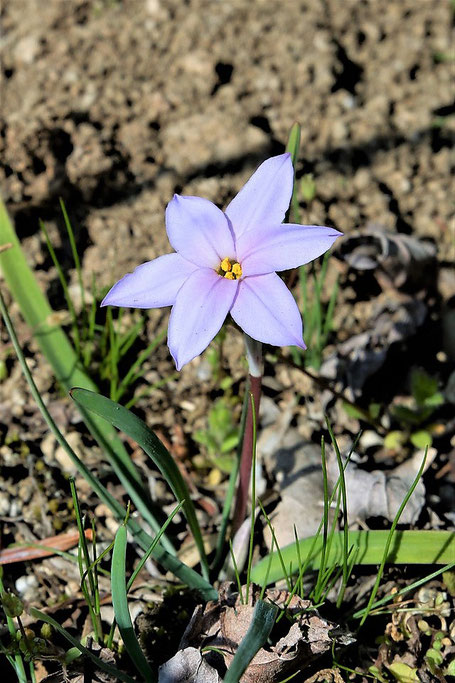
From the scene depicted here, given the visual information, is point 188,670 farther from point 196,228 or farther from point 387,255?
point 387,255

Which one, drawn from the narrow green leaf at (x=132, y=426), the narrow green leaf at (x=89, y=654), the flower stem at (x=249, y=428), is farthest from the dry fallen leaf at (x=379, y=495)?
the narrow green leaf at (x=89, y=654)

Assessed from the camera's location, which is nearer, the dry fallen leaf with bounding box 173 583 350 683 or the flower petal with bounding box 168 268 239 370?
the flower petal with bounding box 168 268 239 370

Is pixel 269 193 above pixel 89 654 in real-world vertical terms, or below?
above

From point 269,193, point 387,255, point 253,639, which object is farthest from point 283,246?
point 387,255

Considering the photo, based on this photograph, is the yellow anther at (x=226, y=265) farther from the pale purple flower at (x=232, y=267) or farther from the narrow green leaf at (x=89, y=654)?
the narrow green leaf at (x=89, y=654)

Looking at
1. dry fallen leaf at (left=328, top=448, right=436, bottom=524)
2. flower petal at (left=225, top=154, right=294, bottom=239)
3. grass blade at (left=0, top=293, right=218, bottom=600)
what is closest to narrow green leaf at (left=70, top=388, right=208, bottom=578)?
grass blade at (left=0, top=293, right=218, bottom=600)

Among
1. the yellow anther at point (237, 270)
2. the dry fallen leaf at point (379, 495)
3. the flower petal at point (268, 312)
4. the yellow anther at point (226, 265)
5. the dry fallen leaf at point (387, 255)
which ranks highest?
the yellow anther at point (226, 265)

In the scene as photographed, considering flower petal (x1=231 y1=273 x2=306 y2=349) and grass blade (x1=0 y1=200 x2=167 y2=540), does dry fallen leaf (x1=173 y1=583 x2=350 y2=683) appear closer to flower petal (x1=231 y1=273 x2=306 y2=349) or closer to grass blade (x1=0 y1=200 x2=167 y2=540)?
grass blade (x1=0 y1=200 x2=167 y2=540)
